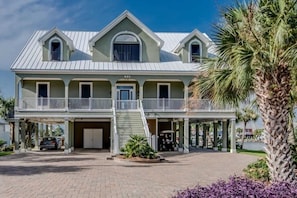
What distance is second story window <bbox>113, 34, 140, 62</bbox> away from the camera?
1206 inches

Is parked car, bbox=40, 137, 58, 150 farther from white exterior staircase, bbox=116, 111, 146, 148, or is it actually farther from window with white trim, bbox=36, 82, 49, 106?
white exterior staircase, bbox=116, 111, 146, 148

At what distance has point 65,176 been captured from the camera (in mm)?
14570

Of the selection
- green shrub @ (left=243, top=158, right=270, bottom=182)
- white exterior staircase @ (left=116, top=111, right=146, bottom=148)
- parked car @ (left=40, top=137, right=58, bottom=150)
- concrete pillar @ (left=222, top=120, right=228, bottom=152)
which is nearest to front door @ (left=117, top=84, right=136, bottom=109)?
white exterior staircase @ (left=116, top=111, right=146, bottom=148)

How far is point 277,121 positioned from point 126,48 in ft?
75.8

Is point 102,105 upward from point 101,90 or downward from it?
downward

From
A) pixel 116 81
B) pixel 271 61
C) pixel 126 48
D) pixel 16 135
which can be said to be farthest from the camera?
pixel 126 48


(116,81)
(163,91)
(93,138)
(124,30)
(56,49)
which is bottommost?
(93,138)

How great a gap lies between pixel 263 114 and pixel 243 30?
2031 millimetres

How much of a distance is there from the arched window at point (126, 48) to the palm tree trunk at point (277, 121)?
2225cm

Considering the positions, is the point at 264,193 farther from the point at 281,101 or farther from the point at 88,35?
the point at 88,35

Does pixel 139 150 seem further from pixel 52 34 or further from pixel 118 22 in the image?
pixel 52 34

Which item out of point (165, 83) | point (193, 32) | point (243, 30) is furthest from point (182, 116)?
point (243, 30)

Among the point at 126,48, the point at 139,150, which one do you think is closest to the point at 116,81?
the point at 126,48

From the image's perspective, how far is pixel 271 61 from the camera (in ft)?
28.2
